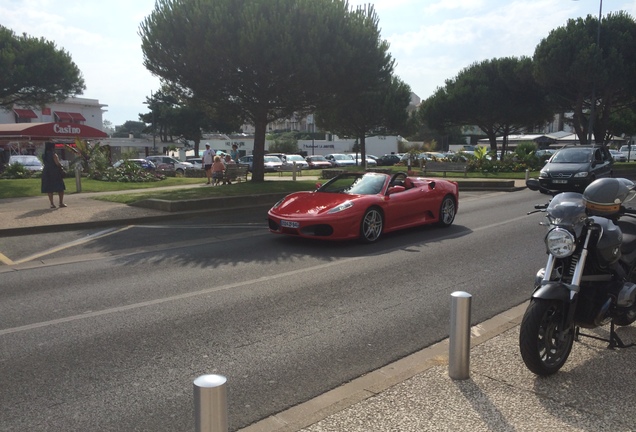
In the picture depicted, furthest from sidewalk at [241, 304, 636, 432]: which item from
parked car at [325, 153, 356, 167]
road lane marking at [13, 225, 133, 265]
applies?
parked car at [325, 153, 356, 167]

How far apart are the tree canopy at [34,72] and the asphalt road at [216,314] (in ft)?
65.2

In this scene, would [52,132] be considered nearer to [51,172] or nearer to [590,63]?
[51,172]

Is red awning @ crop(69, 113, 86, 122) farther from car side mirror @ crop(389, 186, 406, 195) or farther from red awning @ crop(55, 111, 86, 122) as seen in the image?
car side mirror @ crop(389, 186, 406, 195)

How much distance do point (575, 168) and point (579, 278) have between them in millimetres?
17059

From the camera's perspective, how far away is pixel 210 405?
236 cm

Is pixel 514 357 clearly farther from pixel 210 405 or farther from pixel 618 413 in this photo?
pixel 210 405

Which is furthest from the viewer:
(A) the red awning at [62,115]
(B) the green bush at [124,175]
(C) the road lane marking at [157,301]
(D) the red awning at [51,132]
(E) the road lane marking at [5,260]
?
(A) the red awning at [62,115]

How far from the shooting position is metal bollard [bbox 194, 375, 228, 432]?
235cm

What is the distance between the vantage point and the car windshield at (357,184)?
33.6 ft

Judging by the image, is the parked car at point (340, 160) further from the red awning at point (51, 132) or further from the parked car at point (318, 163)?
the red awning at point (51, 132)

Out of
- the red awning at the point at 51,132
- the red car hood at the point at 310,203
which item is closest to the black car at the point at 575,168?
the red car hood at the point at 310,203

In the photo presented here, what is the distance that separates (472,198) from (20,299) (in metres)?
15.0

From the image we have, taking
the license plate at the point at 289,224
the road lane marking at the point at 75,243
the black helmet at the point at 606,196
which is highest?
the black helmet at the point at 606,196

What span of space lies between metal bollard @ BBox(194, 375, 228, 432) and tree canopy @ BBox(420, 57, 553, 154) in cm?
4133
